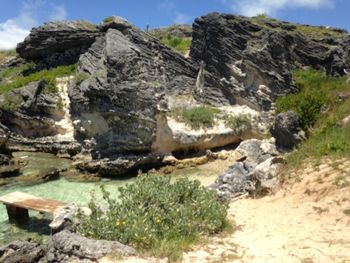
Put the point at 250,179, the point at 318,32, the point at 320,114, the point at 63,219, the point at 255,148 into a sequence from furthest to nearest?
the point at 318,32 → the point at 255,148 → the point at 320,114 → the point at 250,179 → the point at 63,219

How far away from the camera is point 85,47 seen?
33.8m

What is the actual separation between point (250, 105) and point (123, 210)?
19.6 meters

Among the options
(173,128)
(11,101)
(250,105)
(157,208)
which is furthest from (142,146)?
(157,208)

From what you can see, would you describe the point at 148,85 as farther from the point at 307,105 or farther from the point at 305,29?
the point at 305,29

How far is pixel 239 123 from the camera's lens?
27.0 meters

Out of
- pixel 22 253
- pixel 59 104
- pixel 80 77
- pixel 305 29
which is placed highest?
pixel 305 29

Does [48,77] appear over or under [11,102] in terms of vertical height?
over

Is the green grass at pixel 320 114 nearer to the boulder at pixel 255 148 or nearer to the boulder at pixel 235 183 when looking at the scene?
the boulder at pixel 235 183

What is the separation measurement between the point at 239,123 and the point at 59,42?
1575 cm

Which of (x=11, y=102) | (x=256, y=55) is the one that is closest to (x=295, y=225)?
(x=256, y=55)

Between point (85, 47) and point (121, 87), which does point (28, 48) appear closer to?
point (85, 47)

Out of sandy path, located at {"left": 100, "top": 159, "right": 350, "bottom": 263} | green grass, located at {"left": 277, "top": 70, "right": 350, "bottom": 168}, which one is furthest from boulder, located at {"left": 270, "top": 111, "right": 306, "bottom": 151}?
sandy path, located at {"left": 100, "top": 159, "right": 350, "bottom": 263}

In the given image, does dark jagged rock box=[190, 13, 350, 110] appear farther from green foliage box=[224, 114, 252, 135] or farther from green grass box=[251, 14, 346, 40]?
green foliage box=[224, 114, 252, 135]

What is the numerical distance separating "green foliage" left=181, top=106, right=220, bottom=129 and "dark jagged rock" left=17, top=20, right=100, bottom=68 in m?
10.7
